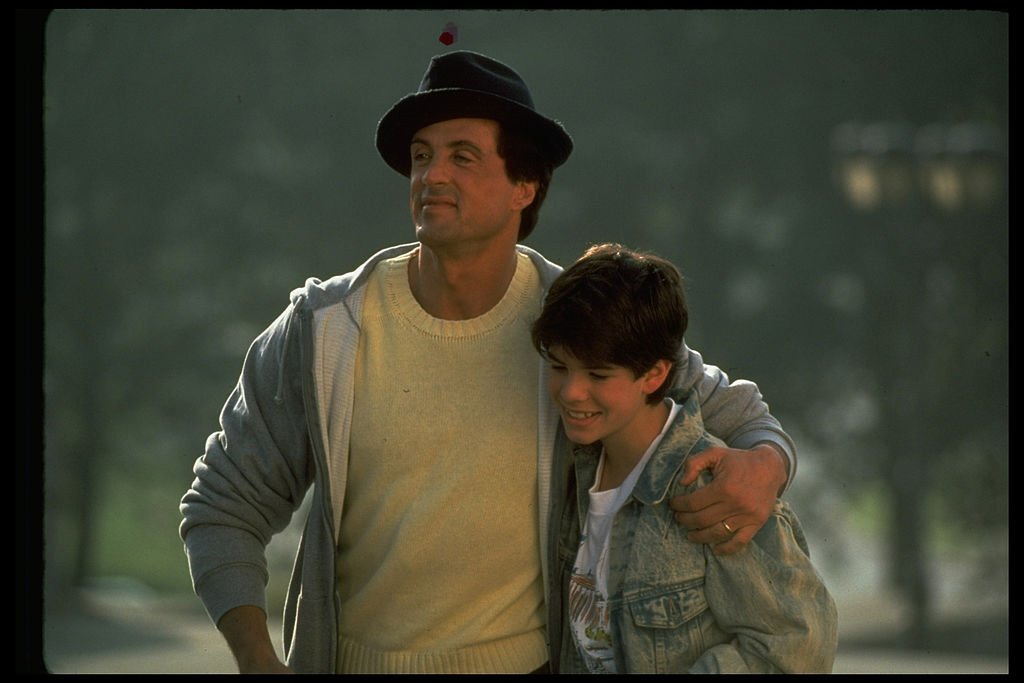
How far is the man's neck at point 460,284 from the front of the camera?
3018mm

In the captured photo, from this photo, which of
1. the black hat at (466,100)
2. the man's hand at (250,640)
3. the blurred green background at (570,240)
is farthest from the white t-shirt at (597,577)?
the blurred green background at (570,240)

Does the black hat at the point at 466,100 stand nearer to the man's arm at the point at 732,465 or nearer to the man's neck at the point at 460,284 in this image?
the man's neck at the point at 460,284

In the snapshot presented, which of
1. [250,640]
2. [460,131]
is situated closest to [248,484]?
[250,640]

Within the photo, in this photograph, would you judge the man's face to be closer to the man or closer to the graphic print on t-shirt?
the man

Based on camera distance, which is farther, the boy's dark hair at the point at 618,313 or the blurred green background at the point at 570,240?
the blurred green background at the point at 570,240

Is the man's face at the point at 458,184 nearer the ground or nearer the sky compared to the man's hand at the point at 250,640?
nearer the sky

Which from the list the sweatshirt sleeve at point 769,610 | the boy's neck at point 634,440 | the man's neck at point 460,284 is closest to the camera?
the sweatshirt sleeve at point 769,610

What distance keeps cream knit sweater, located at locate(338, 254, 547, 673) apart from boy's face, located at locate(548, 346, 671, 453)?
240 millimetres

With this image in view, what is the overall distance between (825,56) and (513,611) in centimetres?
1000

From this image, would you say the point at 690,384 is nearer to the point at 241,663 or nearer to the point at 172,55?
the point at 241,663

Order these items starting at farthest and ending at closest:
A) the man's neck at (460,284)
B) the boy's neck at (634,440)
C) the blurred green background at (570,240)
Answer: the blurred green background at (570,240)
the man's neck at (460,284)
the boy's neck at (634,440)

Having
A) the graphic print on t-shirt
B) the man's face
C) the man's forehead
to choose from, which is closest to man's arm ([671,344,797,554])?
the graphic print on t-shirt

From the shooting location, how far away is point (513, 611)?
Result: 290 cm

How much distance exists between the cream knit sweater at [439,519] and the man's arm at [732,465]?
0.36 m
